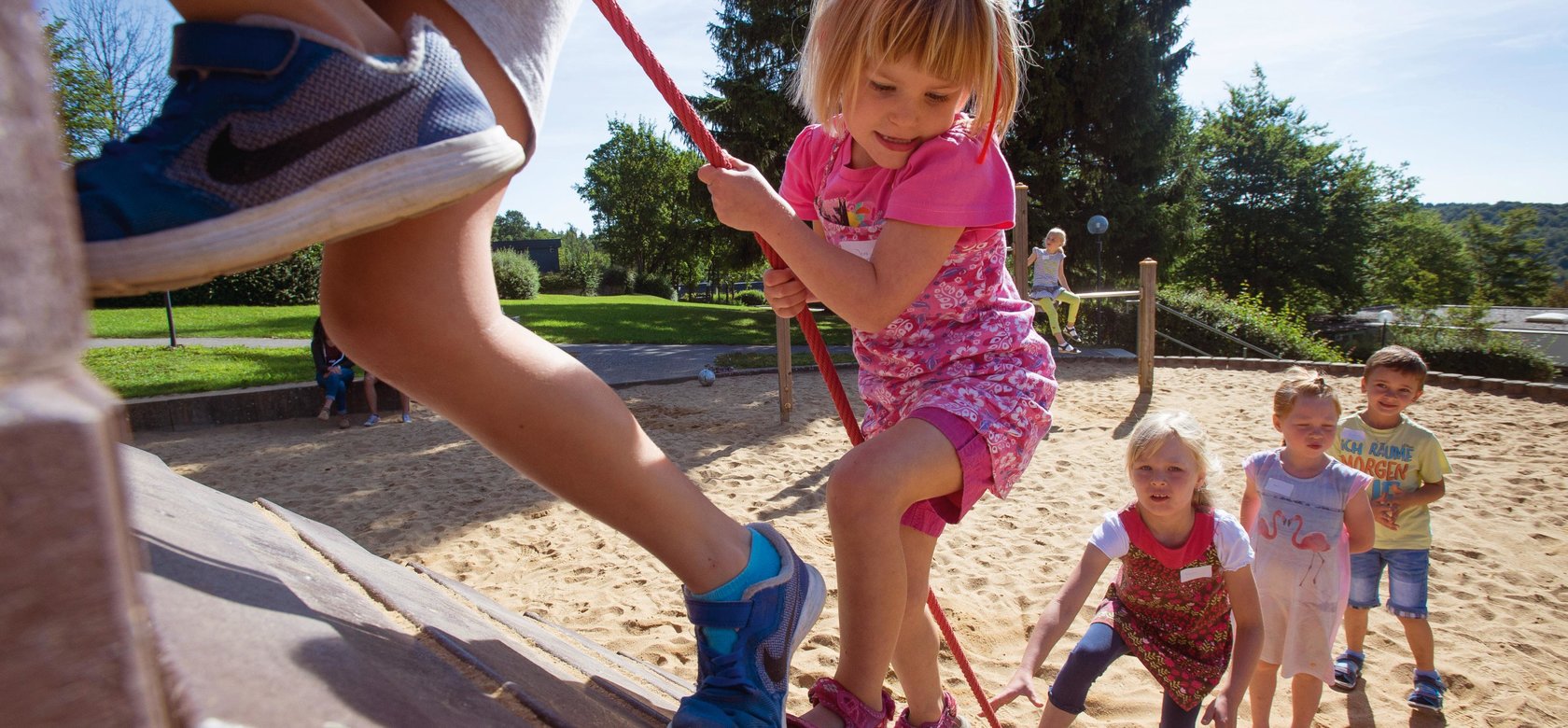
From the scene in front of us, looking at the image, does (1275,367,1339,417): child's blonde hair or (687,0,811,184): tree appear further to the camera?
(687,0,811,184): tree

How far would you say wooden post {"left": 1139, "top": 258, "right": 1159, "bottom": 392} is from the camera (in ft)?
31.3

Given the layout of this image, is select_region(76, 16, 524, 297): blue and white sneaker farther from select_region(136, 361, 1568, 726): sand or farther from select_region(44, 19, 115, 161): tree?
select_region(44, 19, 115, 161): tree

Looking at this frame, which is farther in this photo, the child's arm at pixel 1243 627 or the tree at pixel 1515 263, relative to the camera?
the tree at pixel 1515 263

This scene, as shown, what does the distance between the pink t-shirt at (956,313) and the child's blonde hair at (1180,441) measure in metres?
0.81

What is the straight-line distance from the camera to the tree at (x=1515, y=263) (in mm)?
51344

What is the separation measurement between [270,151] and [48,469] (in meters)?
0.54

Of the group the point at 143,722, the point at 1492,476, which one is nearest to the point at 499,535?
the point at 143,722

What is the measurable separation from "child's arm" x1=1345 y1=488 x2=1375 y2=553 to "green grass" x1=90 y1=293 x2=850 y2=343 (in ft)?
43.7

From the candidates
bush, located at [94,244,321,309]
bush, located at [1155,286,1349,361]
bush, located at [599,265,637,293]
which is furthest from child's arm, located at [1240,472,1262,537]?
bush, located at [599,265,637,293]

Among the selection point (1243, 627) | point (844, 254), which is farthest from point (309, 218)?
point (1243, 627)

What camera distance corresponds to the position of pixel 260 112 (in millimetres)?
890

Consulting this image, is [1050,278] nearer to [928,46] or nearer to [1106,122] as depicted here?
[1106,122]

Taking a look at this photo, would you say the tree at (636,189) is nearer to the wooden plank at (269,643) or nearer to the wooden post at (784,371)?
the wooden post at (784,371)

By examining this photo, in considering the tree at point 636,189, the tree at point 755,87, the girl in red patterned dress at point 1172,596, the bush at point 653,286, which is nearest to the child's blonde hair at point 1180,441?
the girl in red patterned dress at point 1172,596
